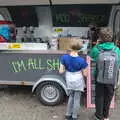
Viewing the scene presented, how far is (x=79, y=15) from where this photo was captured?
649 centimetres

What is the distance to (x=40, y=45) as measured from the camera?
5941 mm

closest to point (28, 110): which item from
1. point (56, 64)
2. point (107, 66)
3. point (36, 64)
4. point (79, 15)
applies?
point (36, 64)

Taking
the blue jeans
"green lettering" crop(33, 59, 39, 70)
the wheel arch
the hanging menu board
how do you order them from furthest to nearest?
the hanging menu board
"green lettering" crop(33, 59, 39, 70)
the wheel arch
the blue jeans

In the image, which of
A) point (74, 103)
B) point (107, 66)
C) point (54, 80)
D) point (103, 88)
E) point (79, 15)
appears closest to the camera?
point (107, 66)

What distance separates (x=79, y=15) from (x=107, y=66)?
6.04 ft

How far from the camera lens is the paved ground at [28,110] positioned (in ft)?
18.4

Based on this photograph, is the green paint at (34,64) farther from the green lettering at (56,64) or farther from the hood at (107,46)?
the hood at (107,46)

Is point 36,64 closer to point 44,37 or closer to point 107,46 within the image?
point 44,37

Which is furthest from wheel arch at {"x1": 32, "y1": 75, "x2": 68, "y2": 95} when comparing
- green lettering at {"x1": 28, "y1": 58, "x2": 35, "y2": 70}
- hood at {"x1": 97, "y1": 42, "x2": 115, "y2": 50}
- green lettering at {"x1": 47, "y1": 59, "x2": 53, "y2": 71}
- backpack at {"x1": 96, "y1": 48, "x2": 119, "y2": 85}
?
hood at {"x1": 97, "y1": 42, "x2": 115, "y2": 50}

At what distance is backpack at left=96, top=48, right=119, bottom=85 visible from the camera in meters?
4.90

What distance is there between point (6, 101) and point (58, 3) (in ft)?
6.63

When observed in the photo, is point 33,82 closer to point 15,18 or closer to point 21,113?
point 21,113

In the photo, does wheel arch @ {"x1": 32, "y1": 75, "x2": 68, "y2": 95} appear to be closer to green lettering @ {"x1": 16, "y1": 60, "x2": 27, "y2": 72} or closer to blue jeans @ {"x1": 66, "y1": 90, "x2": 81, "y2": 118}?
green lettering @ {"x1": 16, "y1": 60, "x2": 27, "y2": 72}

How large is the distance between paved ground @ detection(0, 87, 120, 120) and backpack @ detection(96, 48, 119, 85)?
0.89 m
